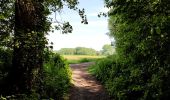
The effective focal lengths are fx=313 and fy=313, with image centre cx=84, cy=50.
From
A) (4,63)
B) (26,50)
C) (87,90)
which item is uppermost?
(26,50)

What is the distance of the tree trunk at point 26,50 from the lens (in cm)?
985

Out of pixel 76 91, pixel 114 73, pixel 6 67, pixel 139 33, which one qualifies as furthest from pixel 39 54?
pixel 114 73

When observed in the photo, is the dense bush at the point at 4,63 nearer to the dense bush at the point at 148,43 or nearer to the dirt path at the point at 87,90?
the dense bush at the point at 148,43

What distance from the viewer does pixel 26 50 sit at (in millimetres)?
9922

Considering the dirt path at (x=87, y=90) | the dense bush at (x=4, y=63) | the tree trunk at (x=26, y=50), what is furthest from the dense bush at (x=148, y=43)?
the dense bush at (x=4, y=63)

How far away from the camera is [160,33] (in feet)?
35.4

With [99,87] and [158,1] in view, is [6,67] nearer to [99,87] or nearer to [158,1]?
[158,1]

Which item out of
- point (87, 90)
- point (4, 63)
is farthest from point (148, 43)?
point (87, 90)

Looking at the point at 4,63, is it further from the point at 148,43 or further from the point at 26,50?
the point at 148,43

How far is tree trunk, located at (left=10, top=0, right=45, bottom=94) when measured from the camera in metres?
9.85

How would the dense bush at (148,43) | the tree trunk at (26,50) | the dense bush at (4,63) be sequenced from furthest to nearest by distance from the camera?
the dense bush at (148,43)
the dense bush at (4,63)
the tree trunk at (26,50)

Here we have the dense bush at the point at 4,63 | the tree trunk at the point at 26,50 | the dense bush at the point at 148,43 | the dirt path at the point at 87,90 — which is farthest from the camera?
the dirt path at the point at 87,90

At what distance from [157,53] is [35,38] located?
4435mm

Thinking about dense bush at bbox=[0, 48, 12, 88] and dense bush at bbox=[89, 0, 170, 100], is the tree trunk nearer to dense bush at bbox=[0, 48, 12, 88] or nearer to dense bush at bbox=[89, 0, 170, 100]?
dense bush at bbox=[0, 48, 12, 88]
